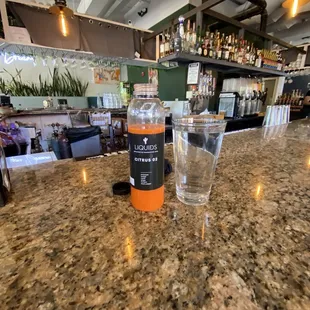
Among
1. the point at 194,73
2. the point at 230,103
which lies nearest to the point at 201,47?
the point at 194,73

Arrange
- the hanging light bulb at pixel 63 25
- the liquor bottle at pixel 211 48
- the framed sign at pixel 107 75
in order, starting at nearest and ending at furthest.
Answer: the hanging light bulb at pixel 63 25 < the liquor bottle at pixel 211 48 < the framed sign at pixel 107 75

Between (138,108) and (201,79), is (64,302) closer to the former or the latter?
(138,108)

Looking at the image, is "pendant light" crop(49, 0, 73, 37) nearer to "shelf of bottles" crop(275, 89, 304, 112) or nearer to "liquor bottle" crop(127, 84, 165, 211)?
"liquor bottle" crop(127, 84, 165, 211)

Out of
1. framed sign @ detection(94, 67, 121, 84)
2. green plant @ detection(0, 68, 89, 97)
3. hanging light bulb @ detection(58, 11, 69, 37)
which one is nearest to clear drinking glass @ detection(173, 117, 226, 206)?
hanging light bulb @ detection(58, 11, 69, 37)

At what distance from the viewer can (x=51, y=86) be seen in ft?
14.7

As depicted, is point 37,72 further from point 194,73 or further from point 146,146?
point 146,146

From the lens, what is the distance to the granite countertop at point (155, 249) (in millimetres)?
222

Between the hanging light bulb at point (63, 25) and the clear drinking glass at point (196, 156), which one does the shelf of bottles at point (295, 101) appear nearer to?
the hanging light bulb at point (63, 25)

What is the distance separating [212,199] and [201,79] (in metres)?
2.29

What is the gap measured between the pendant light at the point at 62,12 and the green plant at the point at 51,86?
2.71 meters

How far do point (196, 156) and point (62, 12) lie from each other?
6.84 ft

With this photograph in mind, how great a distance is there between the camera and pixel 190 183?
0.45 m

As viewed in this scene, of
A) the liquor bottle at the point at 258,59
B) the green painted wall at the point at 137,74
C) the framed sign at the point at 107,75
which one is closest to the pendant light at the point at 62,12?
the liquor bottle at the point at 258,59

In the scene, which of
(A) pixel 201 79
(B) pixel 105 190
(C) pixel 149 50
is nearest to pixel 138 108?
(B) pixel 105 190
